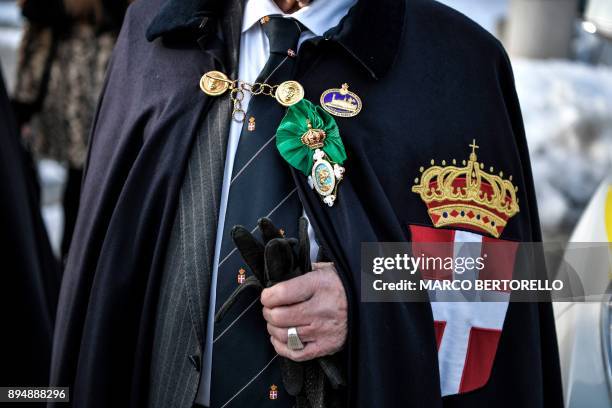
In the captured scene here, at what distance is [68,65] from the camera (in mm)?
4512

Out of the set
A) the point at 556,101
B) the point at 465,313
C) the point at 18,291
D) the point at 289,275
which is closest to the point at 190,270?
the point at 289,275

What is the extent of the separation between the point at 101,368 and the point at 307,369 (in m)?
0.63

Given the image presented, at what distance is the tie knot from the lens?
215cm

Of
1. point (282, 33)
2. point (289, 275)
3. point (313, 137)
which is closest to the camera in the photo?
point (289, 275)

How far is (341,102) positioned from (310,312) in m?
0.57

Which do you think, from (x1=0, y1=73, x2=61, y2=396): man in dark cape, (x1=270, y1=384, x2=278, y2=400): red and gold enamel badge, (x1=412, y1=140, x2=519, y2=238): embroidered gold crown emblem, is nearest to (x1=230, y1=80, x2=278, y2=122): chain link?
(x1=412, y1=140, x2=519, y2=238): embroidered gold crown emblem

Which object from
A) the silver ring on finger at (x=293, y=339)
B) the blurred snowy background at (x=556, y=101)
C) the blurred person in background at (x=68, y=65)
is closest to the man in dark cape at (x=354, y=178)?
the silver ring on finger at (x=293, y=339)

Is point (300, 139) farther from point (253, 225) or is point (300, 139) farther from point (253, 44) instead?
point (253, 44)

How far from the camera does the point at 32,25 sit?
14.8 ft

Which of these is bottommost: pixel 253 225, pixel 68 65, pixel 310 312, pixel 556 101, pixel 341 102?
pixel 310 312

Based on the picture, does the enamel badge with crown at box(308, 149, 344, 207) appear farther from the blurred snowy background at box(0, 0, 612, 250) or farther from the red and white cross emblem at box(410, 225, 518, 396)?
the blurred snowy background at box(0, 0, 612, 250)

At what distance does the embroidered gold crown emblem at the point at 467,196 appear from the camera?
2.15 metres

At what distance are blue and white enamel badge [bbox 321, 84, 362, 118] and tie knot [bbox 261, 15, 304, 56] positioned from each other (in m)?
0.17

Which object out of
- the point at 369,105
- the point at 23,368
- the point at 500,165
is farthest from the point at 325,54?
the point at 23,368
